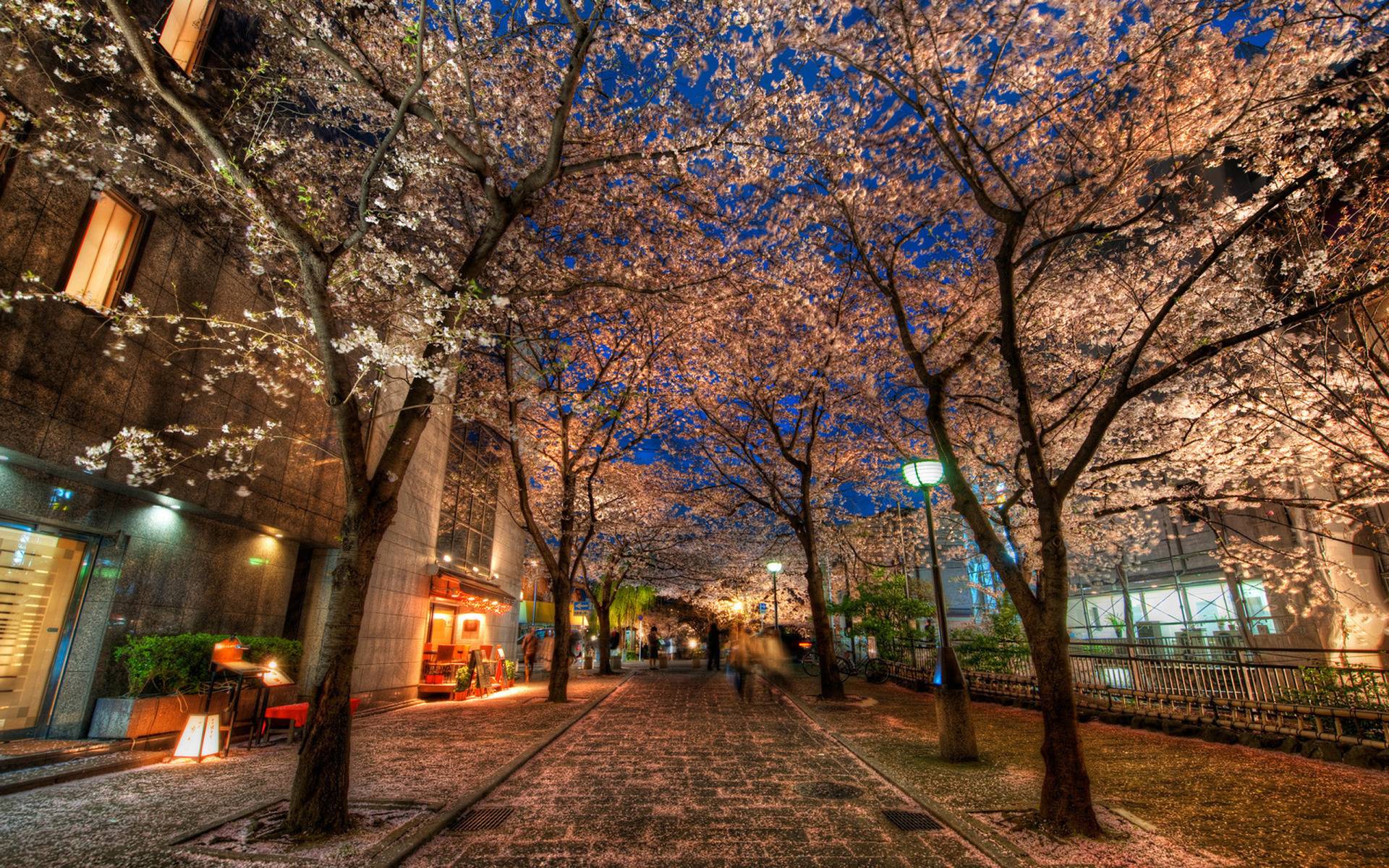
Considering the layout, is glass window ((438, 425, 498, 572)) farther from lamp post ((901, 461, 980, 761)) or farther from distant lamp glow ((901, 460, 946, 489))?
lamp post ((901, 461, 980, 761))

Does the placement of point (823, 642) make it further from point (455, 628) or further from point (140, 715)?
point (140, 715)

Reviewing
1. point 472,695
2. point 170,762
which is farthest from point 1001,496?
point 170,762

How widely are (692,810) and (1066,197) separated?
39.9ft

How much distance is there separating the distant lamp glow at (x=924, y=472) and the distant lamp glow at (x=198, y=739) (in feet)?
37.4

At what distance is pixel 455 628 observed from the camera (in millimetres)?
20734

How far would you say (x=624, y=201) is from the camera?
39.2 ft

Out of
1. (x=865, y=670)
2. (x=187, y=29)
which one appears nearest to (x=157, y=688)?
(x=187, y=29)

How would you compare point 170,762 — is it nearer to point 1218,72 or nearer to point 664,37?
point 664,37

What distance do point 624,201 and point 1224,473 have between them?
16.6 m

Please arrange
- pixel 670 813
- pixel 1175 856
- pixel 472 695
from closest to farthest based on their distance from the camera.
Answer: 1. pixel 1175 856
2. pixel 670 813
3. pixel 472 695

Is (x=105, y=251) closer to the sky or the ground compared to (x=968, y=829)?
closer to the sky

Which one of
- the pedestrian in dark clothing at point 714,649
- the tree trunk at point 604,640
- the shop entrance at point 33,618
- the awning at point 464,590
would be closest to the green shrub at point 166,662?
the shop entrance at point 33,618

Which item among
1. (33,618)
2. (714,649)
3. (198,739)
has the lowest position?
(714,649)

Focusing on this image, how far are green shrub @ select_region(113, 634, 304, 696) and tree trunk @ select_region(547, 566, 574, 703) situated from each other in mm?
7615
